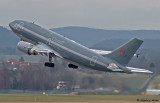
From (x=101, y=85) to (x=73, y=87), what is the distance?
1226 centimetres

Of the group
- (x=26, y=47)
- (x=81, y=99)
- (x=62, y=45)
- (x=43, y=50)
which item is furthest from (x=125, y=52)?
(x=81, y=99)

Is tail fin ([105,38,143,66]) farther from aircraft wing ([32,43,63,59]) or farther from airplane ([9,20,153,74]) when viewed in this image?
aircraft wing ([32,43,63,59])

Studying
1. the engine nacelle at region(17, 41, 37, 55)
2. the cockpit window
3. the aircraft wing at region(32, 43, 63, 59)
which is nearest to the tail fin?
the aircraft wing at region(32, 43, 63, 59)

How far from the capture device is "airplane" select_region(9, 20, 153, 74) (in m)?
91.4

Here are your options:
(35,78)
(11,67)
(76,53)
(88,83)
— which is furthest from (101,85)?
(11,67)

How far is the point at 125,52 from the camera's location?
9131cm

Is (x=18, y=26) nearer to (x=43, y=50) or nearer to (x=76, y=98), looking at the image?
(x=43, y=50)

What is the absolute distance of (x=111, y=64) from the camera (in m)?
91.6

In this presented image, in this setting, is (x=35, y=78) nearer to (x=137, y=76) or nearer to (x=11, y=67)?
(x=11, y=67)

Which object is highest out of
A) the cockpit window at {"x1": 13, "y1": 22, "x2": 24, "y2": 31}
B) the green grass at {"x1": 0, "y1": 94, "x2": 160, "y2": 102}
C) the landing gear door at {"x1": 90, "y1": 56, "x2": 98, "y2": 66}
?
the cockpit window at {"x1": 13, "y1": 22, "x2": 24, "y2": 31}

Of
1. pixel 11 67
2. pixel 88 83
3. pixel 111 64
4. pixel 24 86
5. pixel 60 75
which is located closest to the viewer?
pixel 111 64

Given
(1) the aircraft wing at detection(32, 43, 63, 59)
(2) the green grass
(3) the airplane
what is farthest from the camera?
(2) the green grass

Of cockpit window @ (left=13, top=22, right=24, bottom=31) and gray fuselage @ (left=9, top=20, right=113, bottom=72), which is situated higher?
cockpit window @ (left=13, top=22, right=24, bottom=31)

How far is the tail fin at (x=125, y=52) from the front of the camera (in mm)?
90125
